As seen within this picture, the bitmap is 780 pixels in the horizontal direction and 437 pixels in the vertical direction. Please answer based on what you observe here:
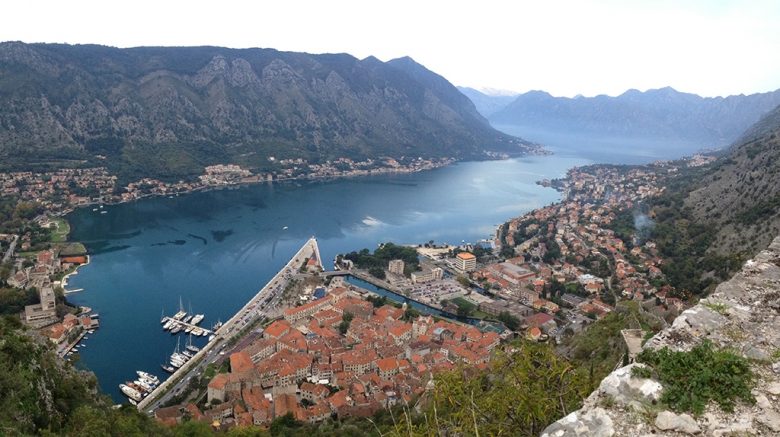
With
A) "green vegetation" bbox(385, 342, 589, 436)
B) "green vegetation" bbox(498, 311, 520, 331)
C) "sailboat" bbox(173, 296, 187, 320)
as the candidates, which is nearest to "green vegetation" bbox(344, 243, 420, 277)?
"green vegetation" bbox(498, 311, 520, 331)

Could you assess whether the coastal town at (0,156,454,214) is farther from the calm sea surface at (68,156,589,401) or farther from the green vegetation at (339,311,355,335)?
the green vegetation at (339,311,355,335)

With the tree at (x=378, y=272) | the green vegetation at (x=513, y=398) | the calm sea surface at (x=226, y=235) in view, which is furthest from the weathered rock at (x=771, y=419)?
the tree at (x=378, y=272)

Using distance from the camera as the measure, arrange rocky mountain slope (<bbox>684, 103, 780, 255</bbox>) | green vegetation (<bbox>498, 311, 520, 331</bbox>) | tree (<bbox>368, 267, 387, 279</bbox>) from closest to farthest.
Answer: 1. green vegetation (<bbox>498, 311, 520, 331</bbox>)
2. rocky mountain slope (<bbox>684, 103, 780, 255</bbox>)
3. tree (<bbox>368, 267, 387, 279</bbox>)

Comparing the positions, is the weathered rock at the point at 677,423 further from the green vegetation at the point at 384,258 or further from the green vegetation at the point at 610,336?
the green vegetation at the point at 384,258

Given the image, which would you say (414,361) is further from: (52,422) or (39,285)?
(39,285)

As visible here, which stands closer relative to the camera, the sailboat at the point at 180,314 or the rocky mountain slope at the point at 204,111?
the sailboat at the point at 180,314

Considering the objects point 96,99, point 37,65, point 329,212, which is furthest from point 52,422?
point 37,65

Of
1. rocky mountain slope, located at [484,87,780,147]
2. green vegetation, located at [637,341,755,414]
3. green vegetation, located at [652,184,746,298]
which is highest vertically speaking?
rocky mountain slope, located at [484,87,780,147]

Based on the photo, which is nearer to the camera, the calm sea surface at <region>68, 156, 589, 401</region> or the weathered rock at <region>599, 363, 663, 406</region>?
the weathered rock at <region>599, 363, 663, 406</region>

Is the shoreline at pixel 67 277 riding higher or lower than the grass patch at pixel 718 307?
lower
